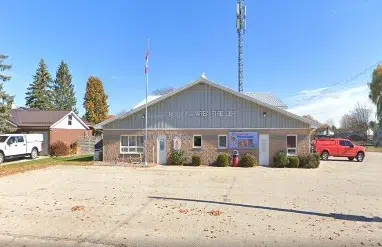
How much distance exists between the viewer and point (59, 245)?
7.44 metres

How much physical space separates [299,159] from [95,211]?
17.6m

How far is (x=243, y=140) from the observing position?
2588 centimetres

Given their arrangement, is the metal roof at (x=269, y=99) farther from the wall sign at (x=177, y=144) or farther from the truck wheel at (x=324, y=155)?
the wall sign at (x=177, y=144)

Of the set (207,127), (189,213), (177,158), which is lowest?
(189,213)

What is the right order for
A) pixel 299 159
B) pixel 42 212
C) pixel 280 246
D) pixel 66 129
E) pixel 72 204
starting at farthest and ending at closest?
pixel 66 129 < pixel 299 159 < pixel 72 204 < pixel 42 212 < pixel 280 246

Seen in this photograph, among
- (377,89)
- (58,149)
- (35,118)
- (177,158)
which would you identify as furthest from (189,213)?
(377,89)

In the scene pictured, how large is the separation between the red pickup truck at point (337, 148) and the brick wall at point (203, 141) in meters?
7.65

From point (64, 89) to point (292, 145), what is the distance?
59.9m

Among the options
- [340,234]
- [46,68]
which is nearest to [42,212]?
[340,234]

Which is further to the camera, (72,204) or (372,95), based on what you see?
(372,95)

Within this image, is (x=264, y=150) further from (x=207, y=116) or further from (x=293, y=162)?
(x=207, y=116)

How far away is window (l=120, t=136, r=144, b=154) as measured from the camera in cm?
2723

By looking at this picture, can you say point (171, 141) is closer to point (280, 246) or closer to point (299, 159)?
point (299, 159)

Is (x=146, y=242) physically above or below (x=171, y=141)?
below
